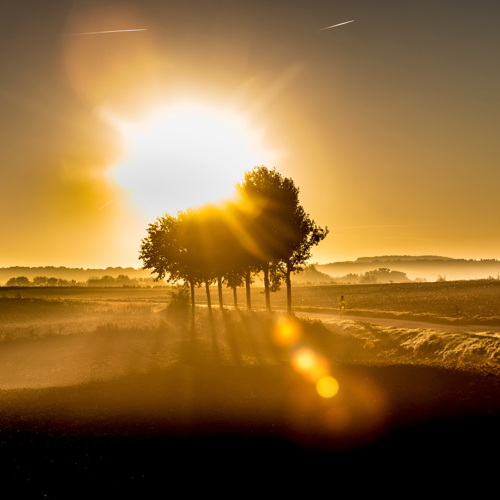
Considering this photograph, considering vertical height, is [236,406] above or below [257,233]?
below

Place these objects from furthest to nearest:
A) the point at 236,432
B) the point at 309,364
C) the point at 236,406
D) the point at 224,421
A: the point at 309,364 → the point at 236,406 → the point at 224,421 → the point at 236,432

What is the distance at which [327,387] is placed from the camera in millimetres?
15555

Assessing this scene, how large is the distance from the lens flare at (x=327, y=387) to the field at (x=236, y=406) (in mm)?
260

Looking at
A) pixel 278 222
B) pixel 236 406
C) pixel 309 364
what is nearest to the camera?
pixel 236 406

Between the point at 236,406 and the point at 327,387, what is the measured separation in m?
4.13

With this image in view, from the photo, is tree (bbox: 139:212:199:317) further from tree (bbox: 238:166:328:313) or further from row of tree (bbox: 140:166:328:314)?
tree (bbox: 238:166:328:313)

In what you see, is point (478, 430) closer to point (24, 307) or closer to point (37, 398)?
point (37, 398)

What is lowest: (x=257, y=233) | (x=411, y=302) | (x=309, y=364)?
(x=411, y=302)

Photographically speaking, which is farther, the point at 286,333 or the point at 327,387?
the point at 286,333

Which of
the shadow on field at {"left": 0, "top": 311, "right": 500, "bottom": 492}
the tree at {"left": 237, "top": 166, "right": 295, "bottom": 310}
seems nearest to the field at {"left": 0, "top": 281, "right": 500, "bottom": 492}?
the shadow on field at {"left": 0, "top": 311, "right": 500, "bottom": 492}

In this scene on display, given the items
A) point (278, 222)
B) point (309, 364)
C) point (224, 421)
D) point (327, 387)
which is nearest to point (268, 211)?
point (278, 222)

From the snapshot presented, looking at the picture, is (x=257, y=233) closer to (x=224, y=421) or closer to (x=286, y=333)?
(x=286, y=333)

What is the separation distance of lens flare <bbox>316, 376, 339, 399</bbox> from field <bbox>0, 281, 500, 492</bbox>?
26 cm

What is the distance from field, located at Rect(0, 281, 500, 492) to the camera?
10.0 meters
